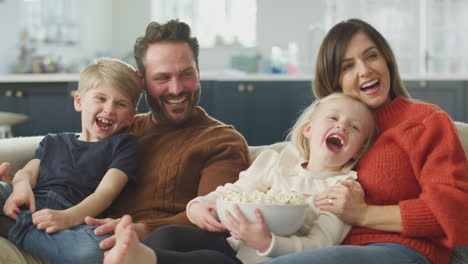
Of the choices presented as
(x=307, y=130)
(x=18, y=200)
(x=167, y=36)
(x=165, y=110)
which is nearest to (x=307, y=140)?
(x=307, y=130)

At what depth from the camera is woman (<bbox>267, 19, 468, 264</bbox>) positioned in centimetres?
135

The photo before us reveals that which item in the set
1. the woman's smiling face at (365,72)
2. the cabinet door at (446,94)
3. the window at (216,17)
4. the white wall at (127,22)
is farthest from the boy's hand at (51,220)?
the white wall at (127,22)

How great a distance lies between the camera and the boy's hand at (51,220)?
1.50 m

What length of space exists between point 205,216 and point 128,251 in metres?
0.32

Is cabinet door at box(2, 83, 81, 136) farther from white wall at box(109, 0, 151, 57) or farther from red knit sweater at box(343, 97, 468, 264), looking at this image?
red knit sweater at box(343, 97, 468, 264)

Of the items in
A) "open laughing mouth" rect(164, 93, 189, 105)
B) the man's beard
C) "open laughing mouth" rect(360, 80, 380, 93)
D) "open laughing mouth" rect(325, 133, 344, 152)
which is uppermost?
"open laughing mouth" rect(360, 80, 380, 93)

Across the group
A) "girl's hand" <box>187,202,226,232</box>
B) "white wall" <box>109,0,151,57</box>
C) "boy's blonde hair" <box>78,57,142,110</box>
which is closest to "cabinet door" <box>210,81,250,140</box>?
"white wall" <box>109,0,151,57</box>

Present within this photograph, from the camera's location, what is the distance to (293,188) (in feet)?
5.00

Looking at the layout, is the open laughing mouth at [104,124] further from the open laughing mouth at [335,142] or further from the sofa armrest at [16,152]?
the open laughing mouth at [335,142]

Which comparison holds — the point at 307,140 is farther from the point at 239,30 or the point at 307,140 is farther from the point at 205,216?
the point at 239,30

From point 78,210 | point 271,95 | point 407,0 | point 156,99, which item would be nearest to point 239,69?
point 271,95

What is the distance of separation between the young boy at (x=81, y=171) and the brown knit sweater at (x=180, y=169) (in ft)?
0.24

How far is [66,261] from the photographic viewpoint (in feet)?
4.79

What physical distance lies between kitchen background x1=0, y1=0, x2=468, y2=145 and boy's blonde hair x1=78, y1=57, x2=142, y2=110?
277 centimetres
